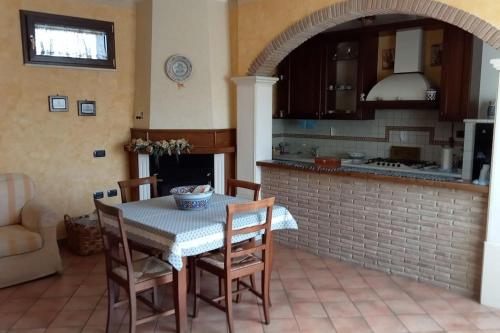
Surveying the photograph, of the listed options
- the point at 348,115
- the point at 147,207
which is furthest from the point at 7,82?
the point at 348,115

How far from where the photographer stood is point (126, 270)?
110 inches

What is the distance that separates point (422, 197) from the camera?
3764mm

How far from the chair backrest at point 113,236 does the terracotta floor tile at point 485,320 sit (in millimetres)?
2464

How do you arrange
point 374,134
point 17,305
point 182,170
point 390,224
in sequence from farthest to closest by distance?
point 374,134 → point 182,170 → point 390,224 → point 17,305

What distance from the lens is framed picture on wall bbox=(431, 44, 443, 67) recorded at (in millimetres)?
4970

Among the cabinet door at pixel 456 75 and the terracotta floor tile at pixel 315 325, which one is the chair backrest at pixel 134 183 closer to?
the terracotta floor tile at pixel 315 325

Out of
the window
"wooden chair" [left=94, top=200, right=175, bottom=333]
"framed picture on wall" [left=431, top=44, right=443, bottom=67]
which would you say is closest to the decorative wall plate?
the window

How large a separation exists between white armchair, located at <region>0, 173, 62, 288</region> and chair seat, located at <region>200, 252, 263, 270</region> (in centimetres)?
169

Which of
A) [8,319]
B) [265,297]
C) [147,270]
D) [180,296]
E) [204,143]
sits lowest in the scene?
[8,319]

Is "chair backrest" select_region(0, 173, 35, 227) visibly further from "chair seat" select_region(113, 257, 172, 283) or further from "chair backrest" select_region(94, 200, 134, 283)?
"chair seat" select_region(113, 257, 172, 283)

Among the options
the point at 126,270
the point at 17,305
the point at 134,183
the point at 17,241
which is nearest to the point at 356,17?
the point at 134,183

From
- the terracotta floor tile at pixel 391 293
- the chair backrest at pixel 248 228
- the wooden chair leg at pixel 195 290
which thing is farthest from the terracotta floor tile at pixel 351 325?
the wooden chair leg at pixel 195 290

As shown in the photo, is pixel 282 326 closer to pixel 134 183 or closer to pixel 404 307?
pixel 404 307

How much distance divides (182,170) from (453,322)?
3.29 metres
